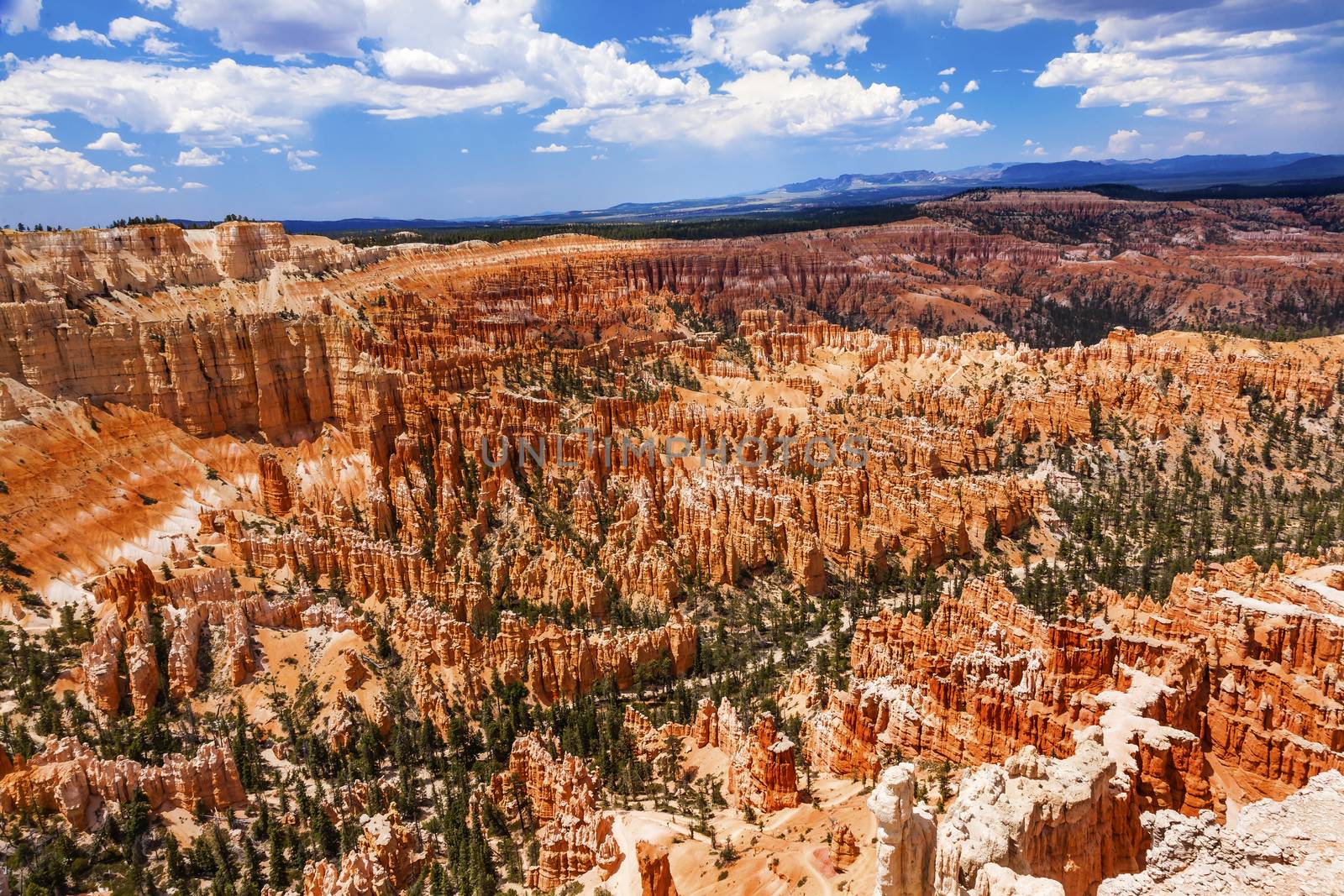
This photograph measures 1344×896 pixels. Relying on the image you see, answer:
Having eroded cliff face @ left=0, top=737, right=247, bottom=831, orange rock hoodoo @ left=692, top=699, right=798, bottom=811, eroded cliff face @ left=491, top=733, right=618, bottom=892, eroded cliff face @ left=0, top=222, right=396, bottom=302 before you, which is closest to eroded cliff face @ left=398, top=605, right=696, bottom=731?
eroded cliff face @ left=491, top=733, right=618, bottom=892

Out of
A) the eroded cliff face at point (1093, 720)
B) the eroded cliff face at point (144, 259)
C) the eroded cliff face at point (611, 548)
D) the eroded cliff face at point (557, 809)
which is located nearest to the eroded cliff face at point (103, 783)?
the eroded cliff face at point (611, 548)

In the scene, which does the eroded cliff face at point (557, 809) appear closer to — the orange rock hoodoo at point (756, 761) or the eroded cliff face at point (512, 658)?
the eroded cliff face at point (512, 658)

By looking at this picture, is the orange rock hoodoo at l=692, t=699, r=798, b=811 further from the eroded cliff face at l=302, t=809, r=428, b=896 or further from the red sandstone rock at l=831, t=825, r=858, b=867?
the eroded cliff face at l=302, t=809, r=428, b=896

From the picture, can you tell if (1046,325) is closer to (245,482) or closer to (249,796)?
(245,482)

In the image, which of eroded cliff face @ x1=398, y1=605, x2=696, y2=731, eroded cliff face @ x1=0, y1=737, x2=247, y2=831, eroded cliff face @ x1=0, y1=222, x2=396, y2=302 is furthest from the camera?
eroded cliff face @ x1=0, y1=222, x2=396, y2=302

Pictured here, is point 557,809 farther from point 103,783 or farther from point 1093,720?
point 1093,720

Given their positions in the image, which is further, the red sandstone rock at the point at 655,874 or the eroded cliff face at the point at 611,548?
the eroded cliff face at the point at 611,548

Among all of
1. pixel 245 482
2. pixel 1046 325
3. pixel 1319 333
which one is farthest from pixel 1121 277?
pixel 245 482

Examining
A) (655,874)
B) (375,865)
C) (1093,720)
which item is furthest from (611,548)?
(1093,720)

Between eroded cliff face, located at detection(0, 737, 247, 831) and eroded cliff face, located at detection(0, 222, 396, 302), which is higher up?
eroded cliff face, located at detection(0, 222, 396, 302)

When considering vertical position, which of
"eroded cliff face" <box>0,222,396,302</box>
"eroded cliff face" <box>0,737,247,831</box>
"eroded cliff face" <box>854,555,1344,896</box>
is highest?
"eroded cliff face" <box>0,222,396,302</box>

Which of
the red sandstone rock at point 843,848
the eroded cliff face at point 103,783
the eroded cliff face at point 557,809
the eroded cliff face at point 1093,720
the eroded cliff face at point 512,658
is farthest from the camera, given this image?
the eroded cliff face at point 512,658
